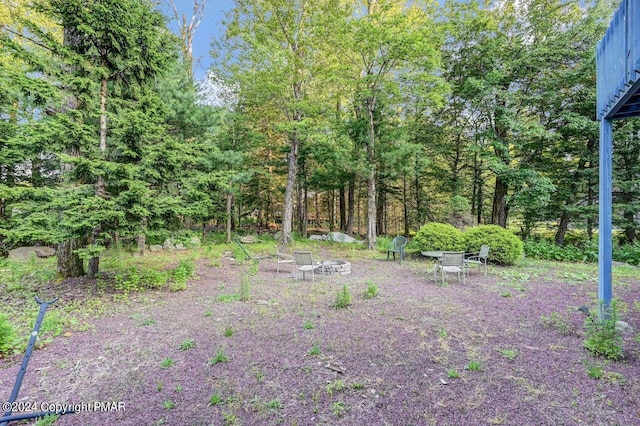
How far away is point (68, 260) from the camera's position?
5828mm

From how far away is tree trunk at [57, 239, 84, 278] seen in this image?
580 centimetres

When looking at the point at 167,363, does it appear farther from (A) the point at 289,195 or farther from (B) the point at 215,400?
(A) the point at 289,195

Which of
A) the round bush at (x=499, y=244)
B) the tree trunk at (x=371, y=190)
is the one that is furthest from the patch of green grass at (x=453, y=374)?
the tree trunk at (x=371, y=190)

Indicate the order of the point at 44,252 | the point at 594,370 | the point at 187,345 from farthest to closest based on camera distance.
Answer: the point at 44,252 → the point at 187,345 → the point at 594,370

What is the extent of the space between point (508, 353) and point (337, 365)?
1.93m

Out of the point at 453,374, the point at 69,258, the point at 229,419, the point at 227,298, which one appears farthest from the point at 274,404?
the point at 69,258

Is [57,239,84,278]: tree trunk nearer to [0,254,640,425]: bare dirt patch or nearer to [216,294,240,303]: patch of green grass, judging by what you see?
[0,254,640,425]: bare dirt patch

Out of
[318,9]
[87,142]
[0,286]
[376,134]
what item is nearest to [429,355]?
[87,142]

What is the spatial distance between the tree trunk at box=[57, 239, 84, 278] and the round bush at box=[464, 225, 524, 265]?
1032 cm

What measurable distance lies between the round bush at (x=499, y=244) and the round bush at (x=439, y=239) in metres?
0.41

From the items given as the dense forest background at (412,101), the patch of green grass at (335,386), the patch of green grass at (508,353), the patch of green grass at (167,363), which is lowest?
the patch of green grass at (167,363)

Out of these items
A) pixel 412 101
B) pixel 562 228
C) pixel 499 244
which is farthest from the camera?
pixel 412 101

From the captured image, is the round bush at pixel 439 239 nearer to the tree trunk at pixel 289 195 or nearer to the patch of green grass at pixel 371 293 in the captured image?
the patch of green grass at pixel 371 293

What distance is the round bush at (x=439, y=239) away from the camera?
945 cm
